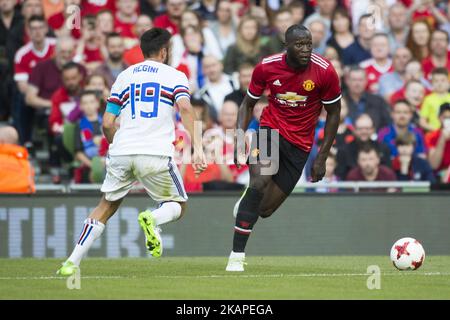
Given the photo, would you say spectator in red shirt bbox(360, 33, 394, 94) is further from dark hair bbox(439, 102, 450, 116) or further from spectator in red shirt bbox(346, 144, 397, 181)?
spectator in red shirt bbox(346, 144, 397, 181)

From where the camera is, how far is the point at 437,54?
21.8 metres

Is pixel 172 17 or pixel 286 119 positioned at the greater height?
pixel 172 17

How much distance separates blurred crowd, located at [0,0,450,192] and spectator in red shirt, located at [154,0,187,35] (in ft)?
0.08

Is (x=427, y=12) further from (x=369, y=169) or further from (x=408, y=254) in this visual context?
(x=408, y=254)

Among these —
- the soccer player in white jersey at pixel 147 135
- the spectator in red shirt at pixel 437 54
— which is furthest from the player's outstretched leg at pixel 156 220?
the spectator in red shirt at pixel 437 54

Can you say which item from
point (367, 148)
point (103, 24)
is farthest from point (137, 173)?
point (103, 24)

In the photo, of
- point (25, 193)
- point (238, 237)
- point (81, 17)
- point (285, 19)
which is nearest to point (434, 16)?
point (285, 19)

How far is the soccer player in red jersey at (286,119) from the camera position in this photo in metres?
12.9

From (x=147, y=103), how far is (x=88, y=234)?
1.50 metres

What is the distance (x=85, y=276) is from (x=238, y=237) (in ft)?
5.71

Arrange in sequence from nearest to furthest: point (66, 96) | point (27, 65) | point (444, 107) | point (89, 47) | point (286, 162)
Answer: point (286, 162) < point (66, 96) < point (444, 107) < point (27, 65) < point (89, 47)

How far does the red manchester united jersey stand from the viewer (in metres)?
13.1

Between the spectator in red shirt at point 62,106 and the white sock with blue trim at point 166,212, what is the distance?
7310 millimetres

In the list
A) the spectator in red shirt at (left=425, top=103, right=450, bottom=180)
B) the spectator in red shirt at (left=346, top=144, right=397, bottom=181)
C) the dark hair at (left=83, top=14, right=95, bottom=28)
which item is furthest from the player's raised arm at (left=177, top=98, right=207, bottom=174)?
the dark hair at (left=83, top=14, right=95, bottom=28)
